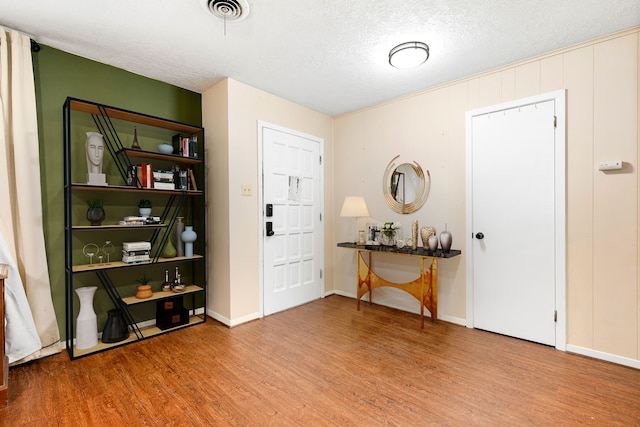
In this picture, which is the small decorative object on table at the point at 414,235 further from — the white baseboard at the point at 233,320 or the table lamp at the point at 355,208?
the white baseboard at the point at 233,320

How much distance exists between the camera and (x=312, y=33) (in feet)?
7.82

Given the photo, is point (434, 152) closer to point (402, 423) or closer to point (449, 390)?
point (449, 390)

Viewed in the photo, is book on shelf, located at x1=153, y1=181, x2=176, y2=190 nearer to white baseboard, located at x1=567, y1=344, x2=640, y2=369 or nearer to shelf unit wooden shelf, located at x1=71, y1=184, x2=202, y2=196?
shelf unit wooden shelf, located at x1=71, y1=184, x2=202, y2=196

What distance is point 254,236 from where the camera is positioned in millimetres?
3414

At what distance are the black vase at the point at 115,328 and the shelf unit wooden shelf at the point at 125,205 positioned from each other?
0.04 m

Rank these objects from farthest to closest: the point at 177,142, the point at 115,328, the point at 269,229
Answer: the point at 269,229
the point at 177,142
the point at 115,328

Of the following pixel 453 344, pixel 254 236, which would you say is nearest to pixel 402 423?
pixel 453 344

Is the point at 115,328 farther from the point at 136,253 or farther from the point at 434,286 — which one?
the point at 434,286

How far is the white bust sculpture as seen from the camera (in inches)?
Result: 102

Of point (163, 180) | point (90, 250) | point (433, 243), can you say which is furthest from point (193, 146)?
point (433, 243)

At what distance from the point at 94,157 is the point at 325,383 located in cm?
262

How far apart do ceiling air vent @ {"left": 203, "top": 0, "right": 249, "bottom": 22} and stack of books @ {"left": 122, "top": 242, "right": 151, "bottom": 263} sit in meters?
2.07

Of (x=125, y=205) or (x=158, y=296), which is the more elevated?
(x=125, y=205)

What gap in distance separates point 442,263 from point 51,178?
A: 382 cm
